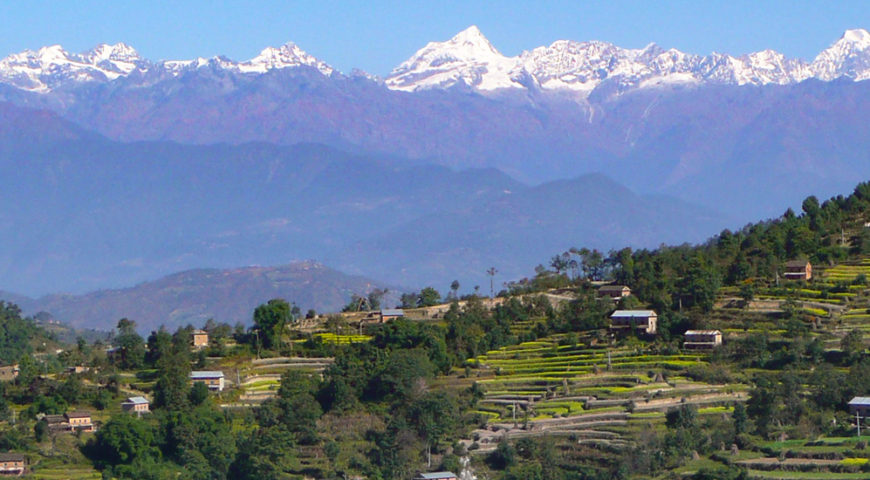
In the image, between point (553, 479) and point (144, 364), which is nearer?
point (553, 479)

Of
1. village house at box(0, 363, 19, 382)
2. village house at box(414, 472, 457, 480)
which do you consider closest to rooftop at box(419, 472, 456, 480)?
village house at box(414, 472, 457, 480)

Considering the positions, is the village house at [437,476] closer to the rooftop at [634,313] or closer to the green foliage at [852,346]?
the green foliage at [852,346]

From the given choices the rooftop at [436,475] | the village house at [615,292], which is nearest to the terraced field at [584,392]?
the rooftop at [436,475]

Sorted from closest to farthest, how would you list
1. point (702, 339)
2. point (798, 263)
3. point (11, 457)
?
point (11, 457)
point (702, 339)
point (798, 263)

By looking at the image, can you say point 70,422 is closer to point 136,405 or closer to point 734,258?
point 136,405

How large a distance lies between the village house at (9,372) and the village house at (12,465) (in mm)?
15130

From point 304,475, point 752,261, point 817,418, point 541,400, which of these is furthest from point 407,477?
point 752,261

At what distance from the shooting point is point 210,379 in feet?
249

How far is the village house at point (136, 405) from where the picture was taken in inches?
2841

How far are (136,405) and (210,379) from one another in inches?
176

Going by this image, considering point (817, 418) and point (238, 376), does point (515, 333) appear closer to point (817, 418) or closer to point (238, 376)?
point (238, 376)

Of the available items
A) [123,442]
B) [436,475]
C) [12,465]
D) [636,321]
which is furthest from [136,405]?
[636,321]

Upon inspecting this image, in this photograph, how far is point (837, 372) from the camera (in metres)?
64.6

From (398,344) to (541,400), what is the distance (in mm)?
11631
